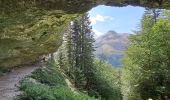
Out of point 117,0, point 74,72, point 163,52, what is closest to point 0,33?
point 117,0

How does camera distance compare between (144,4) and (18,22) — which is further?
(18,22)

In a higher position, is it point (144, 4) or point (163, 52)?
point (144, 4)

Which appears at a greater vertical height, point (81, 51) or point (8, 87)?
point (8, 87)

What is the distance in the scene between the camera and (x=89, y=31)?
175 ft

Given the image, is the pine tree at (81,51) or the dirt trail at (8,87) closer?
the dirt trail at (8,87)

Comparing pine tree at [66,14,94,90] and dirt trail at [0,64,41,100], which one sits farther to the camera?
pine tree at [66,14,94,90]

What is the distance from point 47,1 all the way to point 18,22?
3686 millimetres

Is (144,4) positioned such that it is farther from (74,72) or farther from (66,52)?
(66,52)

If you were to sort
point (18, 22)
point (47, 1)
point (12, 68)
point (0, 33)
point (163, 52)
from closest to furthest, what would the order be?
1. point (47, 1)
2. point (18, 22)
3. point (0, 33)
4. point (12, 68)
5. point (163, 52)

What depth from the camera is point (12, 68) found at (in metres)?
35.7

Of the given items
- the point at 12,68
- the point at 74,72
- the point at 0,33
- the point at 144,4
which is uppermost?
the point at 144,4

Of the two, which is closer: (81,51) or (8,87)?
(8,87)

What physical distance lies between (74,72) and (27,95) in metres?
29.6

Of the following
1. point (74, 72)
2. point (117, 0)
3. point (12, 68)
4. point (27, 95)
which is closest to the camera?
point (117, 0)
